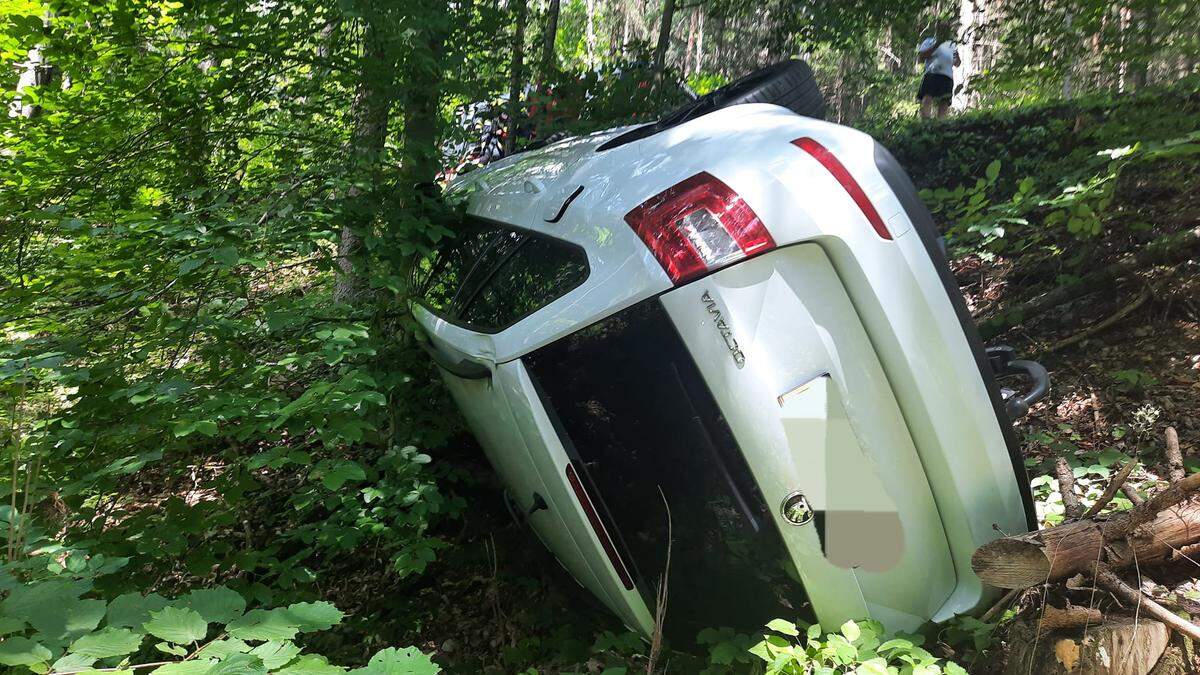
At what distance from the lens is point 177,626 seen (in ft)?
4.58

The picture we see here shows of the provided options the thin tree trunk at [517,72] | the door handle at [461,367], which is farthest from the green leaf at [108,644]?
the thin tree trunk at [517,72]

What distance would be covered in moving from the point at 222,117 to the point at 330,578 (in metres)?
2.64

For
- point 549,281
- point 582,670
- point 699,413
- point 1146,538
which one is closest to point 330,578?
point 582,670

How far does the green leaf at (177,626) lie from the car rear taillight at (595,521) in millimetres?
1177

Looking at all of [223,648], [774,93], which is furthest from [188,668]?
[774,93]

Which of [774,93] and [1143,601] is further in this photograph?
[774,93]

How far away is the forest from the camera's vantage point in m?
2.14

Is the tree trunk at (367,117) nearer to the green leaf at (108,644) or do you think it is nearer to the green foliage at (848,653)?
the green leaf at (108,644)

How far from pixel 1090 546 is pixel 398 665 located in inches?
80.7

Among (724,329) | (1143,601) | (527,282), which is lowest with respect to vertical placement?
(1143,601)

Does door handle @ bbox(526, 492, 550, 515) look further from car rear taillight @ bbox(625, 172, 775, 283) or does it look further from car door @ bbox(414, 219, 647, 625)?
car rear taillight @ bbox(625, 172, 775, 283)

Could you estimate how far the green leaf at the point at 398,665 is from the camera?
1.39 meters

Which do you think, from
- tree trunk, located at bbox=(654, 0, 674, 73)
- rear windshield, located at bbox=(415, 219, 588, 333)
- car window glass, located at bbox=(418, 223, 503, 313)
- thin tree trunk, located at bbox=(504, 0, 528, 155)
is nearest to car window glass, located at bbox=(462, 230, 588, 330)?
rear windshield, located at bbox=(415, 219, 588, 333)

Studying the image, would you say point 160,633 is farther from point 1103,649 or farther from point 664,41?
point 664,41
